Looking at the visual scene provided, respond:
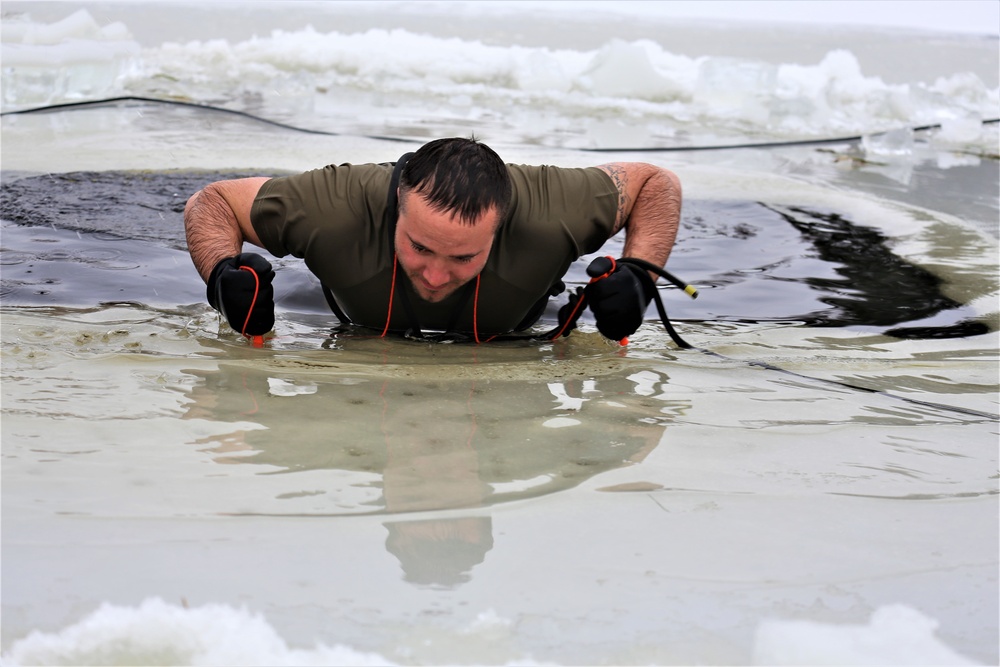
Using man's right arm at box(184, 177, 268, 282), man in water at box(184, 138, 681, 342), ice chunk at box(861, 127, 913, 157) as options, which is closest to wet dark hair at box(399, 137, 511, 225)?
man in water at box(184, 138, 681, 342)

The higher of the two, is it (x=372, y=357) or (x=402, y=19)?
(x=402, y=19)

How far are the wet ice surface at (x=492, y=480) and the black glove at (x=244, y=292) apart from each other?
0.36ft

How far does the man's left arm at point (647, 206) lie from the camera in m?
3.24

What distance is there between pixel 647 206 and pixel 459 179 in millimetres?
881

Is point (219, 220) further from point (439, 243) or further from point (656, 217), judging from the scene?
point (656, 217)

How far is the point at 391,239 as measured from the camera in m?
2.88

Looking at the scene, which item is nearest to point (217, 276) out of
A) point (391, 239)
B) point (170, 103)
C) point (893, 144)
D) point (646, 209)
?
point (391, 239)

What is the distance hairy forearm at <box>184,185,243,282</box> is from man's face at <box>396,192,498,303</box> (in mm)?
542

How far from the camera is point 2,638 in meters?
1.33

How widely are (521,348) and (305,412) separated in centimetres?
106

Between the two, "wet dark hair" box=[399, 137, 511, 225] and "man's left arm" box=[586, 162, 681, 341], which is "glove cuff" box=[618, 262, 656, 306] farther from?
"wet dark hair" box=[399, 137, 511, 225]

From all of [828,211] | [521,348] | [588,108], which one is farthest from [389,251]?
[588,108]

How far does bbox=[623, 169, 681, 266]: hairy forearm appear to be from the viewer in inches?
127

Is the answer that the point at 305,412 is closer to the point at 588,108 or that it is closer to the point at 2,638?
the point at 2,638
